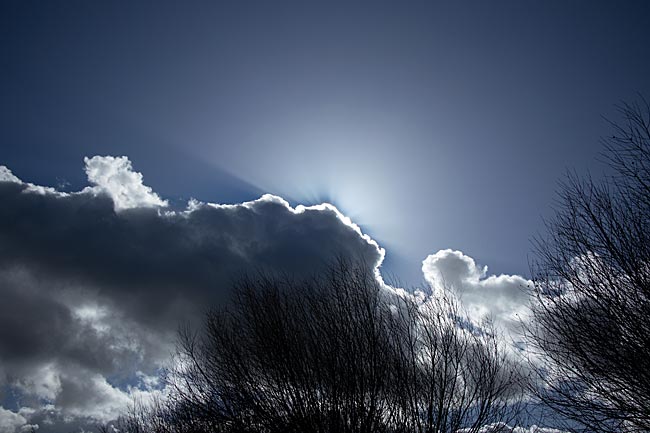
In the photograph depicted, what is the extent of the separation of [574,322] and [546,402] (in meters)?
1.93

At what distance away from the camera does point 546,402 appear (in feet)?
25.1

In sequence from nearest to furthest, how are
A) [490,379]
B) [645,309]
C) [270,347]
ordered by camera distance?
[645,309]
[270,347]
[490,379]

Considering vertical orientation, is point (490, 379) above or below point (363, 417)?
above

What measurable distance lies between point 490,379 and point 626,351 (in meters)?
2.59

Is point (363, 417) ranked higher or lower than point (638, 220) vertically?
lower

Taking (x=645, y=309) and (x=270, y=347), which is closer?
(x=645, y=309)

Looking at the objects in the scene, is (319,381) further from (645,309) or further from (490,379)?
(645,309)

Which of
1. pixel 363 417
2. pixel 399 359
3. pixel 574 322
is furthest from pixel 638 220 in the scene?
pixel 363 417

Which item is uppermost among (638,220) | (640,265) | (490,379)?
(638,220)

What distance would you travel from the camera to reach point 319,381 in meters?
6.65

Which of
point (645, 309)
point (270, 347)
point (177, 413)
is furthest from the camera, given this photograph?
point (177, 413)

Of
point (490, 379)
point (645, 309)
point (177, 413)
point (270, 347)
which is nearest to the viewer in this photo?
point (645, 309)

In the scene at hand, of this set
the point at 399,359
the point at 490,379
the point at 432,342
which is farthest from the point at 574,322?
the point at 399,359

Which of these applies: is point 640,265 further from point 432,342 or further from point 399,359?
point 399,359
